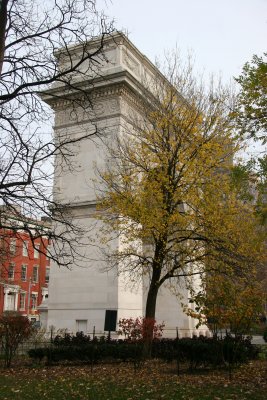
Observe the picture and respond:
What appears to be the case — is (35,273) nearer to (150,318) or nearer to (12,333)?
(12,333)

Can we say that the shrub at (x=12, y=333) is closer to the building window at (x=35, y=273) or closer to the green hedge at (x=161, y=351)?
the green hedge at (x=161, y=351)

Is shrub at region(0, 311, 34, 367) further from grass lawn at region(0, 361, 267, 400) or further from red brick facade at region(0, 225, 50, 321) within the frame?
red brick facade at region(0, 225, 50, 321)

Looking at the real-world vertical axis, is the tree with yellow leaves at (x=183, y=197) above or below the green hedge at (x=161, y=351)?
above

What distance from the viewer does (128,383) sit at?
37.2ft

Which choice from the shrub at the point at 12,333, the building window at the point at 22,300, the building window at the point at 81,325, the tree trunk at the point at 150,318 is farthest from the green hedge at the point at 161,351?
the building window at the point at 22,300

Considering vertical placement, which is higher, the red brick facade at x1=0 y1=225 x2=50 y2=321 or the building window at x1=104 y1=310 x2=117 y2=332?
the red brick facade at x1=0 y1=225 x2=50 y2=321

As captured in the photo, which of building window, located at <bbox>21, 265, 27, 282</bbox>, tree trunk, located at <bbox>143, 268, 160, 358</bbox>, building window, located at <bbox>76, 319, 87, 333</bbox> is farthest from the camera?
building window, located at <bbox>21, 265, 27, 282</bbox>

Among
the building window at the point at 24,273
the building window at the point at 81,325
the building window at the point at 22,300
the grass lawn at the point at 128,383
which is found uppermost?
the building window at the point at 24,273

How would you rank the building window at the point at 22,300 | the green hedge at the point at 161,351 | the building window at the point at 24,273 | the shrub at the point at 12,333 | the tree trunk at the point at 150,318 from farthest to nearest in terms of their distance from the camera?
the building window at the point at 24,273 < the building window at the point at 22,300 < the tree trunk at the point at 150,318 < the shrub at the point at 12,333 < the green hedge at the point at 161,351

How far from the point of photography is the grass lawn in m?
9.45

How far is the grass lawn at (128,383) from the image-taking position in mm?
9453

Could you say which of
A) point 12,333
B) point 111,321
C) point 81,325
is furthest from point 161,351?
point 81,325

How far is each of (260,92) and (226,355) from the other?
8.57 m

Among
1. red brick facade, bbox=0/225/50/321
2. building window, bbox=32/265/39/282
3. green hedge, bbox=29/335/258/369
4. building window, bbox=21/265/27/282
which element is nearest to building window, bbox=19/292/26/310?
red brick facade, bbox=0/225/50/321
